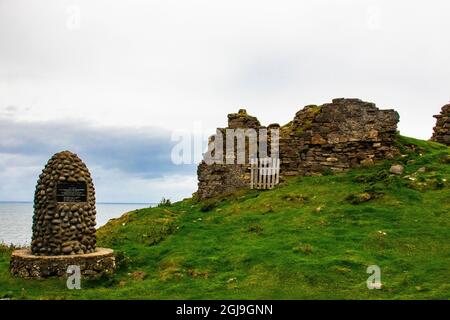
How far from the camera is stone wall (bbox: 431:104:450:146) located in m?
32.5

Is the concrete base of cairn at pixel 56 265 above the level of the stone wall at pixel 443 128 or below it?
below

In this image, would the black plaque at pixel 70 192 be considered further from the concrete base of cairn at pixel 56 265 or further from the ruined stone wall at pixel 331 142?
the ruined stone wall at pixel 331 142

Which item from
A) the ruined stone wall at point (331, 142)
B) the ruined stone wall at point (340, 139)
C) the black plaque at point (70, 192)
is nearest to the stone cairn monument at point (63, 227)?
the black plaque at point (70, 192)

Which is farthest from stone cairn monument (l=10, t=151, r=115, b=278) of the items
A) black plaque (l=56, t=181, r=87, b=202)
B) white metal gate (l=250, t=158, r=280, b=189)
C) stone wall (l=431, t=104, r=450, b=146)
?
stone wall (l=431, t=104, r=450, b=146)

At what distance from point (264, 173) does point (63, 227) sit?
13.2 meters

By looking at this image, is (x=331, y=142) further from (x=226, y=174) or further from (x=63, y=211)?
(x=63, y=211)

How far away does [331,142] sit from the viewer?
29.0 metres

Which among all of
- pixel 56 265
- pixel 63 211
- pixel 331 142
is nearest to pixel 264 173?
pixel 331 142

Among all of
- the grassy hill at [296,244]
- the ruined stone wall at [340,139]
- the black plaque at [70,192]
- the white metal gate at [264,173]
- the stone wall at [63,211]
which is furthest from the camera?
the white metal gate at [264,173]

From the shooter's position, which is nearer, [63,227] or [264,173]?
[63,227]

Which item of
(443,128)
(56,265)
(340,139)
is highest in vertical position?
(443,128)

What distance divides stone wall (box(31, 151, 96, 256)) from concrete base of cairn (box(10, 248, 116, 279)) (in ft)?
1.80

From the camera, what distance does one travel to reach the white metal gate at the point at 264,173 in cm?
2906

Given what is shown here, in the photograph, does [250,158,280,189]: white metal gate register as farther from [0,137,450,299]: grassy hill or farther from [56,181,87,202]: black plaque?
[56,181,87,202]: black plaque
